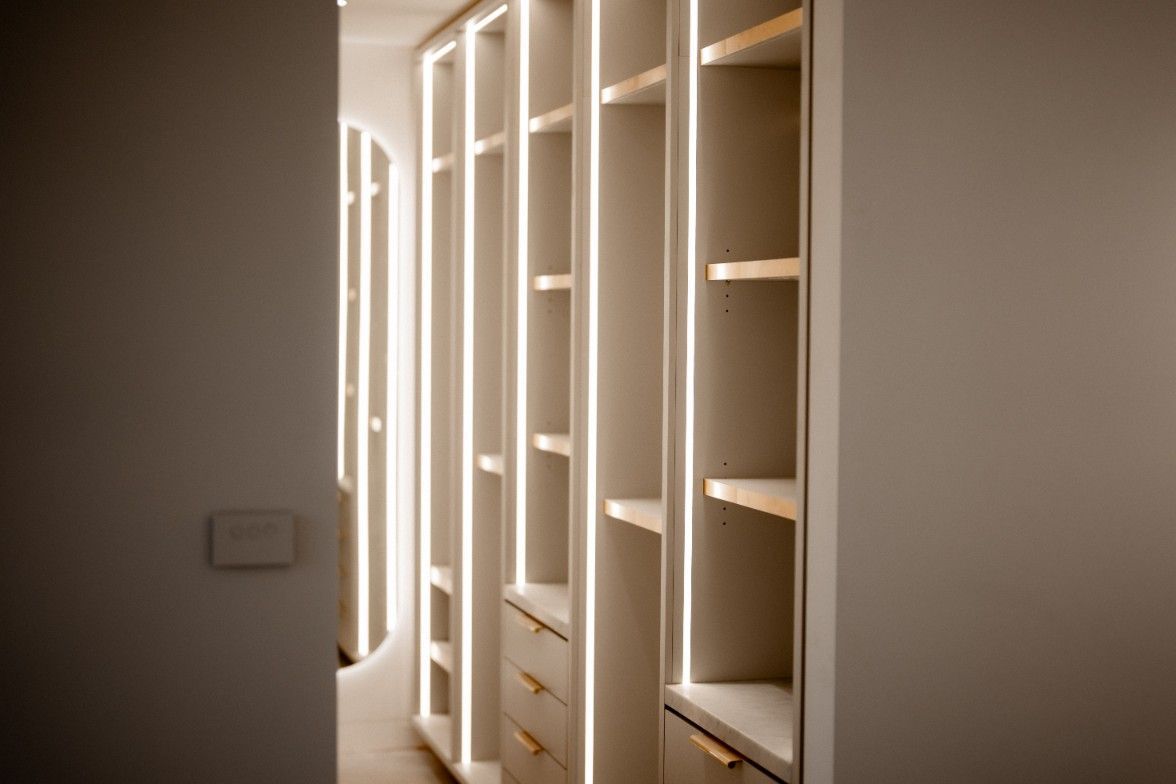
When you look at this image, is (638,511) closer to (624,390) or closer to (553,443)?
(624,390)

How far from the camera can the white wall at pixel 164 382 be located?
184 cm

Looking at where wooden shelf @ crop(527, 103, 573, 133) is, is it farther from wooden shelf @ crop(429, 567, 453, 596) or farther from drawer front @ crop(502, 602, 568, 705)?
wooden shelf @ crop(429, 567, 453, 596)

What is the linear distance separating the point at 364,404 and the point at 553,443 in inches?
62.6

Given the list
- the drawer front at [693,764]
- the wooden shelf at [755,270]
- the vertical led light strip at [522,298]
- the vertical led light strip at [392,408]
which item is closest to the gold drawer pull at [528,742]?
the vertical led light strip at [522,298]

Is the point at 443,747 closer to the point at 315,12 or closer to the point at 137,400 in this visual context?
the point at 137,400

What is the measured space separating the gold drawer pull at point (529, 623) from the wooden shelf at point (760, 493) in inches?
38.6

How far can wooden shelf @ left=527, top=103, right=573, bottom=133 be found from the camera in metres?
3.26

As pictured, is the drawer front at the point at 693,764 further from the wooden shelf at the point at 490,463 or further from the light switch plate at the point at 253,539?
the wooden shelf at the point at 490,463

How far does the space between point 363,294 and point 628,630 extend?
2.16m

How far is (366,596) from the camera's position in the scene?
4.81 meters

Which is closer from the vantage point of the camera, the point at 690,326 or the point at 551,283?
the point at 690,326


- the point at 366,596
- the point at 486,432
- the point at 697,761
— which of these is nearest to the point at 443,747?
the point at 366,596

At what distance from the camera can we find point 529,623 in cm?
346

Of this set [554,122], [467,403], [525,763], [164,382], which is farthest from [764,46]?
[525,763]
